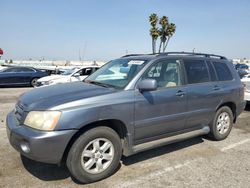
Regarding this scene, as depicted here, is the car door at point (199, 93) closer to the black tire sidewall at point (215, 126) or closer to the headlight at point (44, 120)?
the black tire sidewall at point (215, 126)

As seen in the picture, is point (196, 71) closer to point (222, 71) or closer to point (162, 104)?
point (222, 71)

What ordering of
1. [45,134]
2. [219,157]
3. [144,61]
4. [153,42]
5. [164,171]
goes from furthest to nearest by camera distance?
1. [153,42]
2. [219,157]
3. [144,61]
4. [164,171]
5. [45,134]

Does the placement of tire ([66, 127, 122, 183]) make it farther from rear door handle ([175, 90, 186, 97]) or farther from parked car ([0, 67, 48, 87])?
parked car ([0, 67, 48, 87])

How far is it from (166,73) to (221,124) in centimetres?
193

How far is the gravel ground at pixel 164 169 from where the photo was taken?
11.1 ft

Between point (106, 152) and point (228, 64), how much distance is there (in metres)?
3.55

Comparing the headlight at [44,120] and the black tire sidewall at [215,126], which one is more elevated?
the headlight at [44,120]

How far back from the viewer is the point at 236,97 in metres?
5.39

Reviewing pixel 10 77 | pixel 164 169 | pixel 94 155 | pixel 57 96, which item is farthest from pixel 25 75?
pixel 164 169

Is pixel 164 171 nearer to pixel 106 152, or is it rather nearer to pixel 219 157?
pixel 106 152

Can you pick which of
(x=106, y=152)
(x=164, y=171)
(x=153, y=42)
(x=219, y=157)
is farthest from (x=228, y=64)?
(x=153, y=42)

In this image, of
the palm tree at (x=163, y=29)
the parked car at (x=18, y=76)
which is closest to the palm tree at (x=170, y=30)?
the palm tree at (x=163, y=29)

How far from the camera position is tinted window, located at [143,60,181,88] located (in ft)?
13.5

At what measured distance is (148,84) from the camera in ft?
11.8
